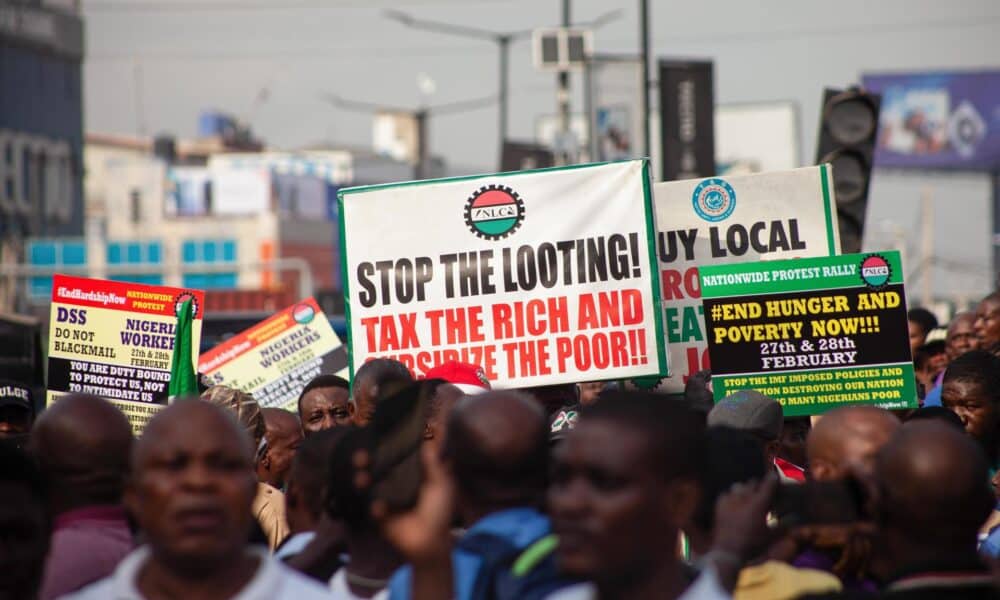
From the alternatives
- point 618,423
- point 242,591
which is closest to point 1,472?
point 242,591

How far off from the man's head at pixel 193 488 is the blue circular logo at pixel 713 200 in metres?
5.55

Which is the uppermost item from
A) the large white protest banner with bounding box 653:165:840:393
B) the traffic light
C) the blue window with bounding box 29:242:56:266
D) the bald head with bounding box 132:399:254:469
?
the blue window with bounding box 29:242:56:266

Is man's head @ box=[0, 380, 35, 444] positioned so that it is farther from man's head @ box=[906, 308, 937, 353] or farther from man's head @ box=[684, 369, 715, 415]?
man's head @ box=[906, 308, 937, 353]

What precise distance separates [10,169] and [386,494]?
136 feet

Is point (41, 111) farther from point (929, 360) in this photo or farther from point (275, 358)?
point (929, 360)

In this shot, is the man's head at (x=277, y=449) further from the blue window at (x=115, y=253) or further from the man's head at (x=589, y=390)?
the blue window at (x=115, y=253)

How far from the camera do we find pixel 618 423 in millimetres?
3598

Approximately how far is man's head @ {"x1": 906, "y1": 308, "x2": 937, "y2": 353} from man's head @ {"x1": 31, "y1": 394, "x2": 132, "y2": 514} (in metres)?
7.00

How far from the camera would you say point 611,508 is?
3.51 meters

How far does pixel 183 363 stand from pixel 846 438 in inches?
154

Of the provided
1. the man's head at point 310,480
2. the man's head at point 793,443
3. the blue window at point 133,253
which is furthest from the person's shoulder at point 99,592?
the blue window at point 133,253

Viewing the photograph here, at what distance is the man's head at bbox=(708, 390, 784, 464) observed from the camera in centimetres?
629

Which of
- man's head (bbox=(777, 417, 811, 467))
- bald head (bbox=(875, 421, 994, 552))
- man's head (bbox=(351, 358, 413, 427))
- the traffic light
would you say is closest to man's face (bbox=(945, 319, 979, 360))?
the traffic light

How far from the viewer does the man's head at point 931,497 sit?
376 cm
